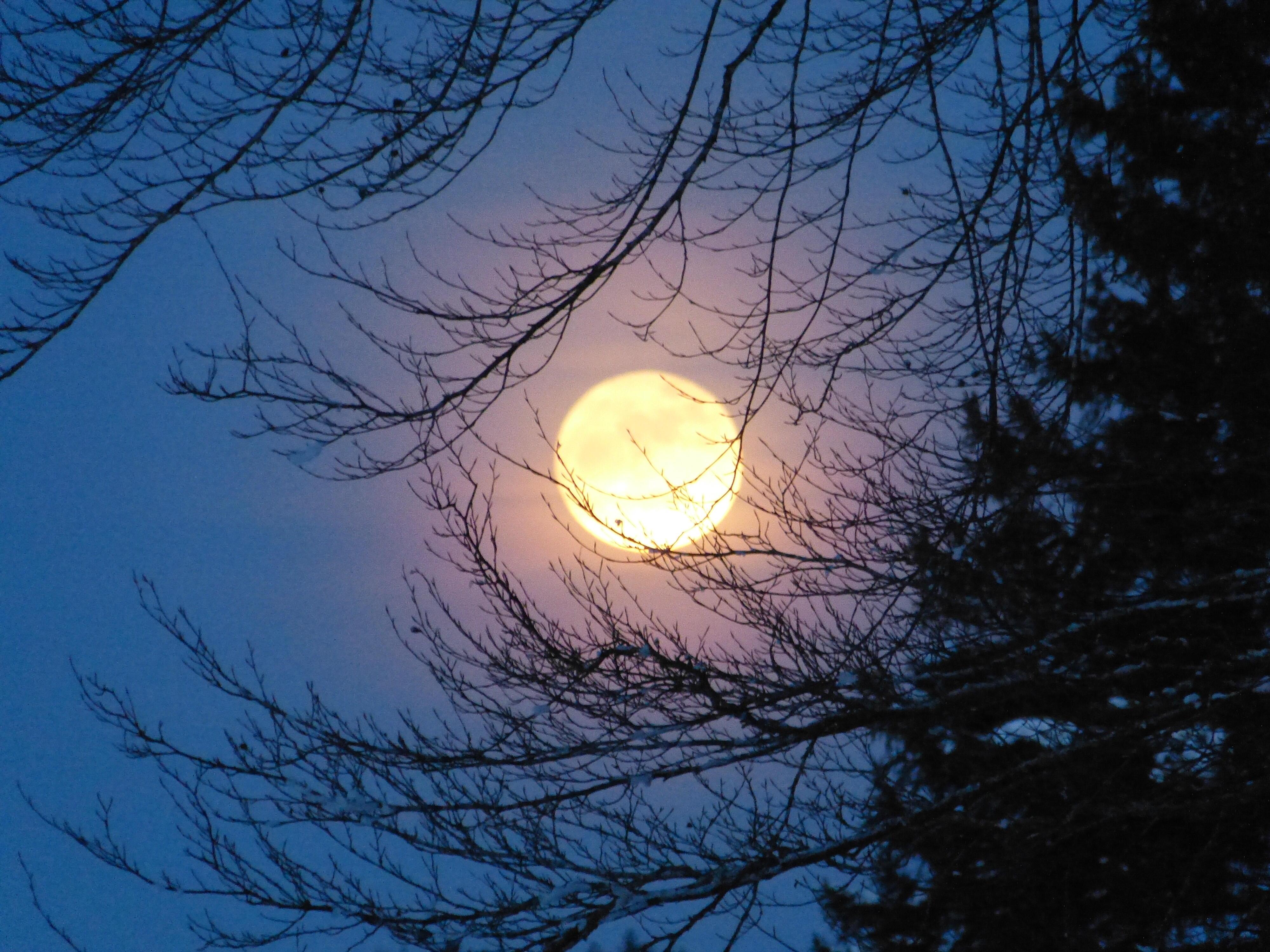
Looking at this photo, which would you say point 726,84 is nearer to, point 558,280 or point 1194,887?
point 558,280

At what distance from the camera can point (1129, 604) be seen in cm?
464

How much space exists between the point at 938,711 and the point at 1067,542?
53.5 inches

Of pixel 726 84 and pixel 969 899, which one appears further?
pixel 969 899

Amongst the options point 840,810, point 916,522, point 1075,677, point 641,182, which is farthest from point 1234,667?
point 641,182

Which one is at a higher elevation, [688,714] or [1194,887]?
[688,714]

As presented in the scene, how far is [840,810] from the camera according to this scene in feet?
15.8

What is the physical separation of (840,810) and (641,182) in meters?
3.35

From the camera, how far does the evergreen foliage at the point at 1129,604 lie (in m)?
4.18

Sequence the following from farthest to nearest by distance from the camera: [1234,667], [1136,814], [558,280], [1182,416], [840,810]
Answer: [1182,416], [840,810], [1136,814], [1234,667], [558,280]

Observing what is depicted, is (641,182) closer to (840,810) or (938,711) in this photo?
(938,711)

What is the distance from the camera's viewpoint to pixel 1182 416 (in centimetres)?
593

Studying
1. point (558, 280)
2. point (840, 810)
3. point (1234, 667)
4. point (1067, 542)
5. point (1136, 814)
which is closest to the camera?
point (558, 280)

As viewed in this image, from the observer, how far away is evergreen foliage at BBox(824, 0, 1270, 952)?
4.18 metres

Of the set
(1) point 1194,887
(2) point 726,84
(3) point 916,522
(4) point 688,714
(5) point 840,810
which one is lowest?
(1) point 1194,887
